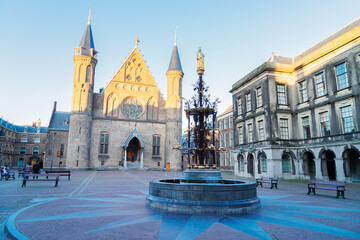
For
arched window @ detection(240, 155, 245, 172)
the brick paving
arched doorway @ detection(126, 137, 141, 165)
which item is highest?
arched doorway @ detection(126, 137, 141, 165)

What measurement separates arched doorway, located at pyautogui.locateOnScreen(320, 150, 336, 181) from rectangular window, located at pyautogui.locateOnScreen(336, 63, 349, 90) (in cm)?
591

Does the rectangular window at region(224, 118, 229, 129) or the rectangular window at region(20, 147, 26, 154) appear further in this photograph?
the rectangular window at region(20, 147, 26, 154)

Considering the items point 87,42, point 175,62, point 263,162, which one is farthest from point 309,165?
point 87,42

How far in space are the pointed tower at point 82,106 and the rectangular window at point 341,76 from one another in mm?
33891

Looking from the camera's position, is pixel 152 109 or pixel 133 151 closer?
pixel 133 151

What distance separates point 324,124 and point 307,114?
2.11m

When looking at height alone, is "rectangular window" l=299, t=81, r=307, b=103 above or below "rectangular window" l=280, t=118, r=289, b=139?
above

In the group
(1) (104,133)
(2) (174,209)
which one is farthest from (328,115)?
(1) (104,133)

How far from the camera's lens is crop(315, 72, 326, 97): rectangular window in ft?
74.8

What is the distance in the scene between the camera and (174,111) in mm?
42969

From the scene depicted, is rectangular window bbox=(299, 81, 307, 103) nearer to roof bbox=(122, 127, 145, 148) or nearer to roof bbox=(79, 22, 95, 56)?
roof bbox=(122, 127, 145, 148)

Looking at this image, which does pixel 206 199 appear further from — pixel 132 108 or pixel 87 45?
pixel 87 45

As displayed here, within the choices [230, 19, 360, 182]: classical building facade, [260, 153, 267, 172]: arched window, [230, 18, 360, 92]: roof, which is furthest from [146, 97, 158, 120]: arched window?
[260, 153, 267, 172]: arched window

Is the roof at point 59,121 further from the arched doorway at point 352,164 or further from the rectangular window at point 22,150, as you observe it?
the arched doorway at point 352,164
